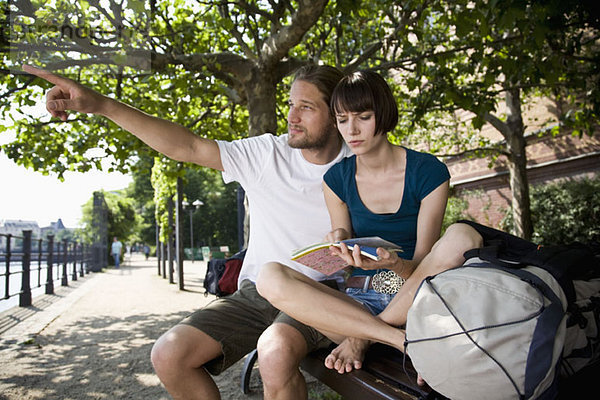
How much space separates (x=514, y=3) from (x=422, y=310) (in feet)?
10.4

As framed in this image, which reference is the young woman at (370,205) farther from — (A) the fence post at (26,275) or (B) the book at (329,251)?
(A) the fence post at (26,275)

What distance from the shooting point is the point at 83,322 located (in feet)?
26.1

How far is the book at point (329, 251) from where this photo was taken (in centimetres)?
205

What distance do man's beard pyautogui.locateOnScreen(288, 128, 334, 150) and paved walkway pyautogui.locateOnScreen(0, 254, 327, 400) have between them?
2.21 metres

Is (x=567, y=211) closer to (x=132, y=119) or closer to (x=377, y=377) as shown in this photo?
(x=377, y=377)

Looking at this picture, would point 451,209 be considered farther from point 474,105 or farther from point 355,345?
point 355,345

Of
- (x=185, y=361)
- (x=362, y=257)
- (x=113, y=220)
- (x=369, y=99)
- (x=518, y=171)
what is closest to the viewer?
(x=362, y=257)

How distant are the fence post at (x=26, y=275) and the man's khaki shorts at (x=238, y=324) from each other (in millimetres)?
8169

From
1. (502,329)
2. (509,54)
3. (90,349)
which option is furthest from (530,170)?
(502,329)

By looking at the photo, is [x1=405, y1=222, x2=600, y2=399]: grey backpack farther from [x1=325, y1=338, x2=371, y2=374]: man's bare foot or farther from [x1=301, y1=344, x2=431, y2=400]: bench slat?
[x1=325, y1=338, x2=371, y2=374]: man's bare foot

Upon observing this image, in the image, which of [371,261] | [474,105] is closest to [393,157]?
[371,261]

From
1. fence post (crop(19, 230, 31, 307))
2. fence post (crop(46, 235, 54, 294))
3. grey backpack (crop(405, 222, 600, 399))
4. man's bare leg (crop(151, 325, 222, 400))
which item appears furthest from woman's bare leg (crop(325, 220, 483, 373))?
fence post (crop(46, 235, 54, 294))

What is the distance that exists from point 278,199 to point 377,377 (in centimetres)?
140

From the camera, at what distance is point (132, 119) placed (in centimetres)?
271
